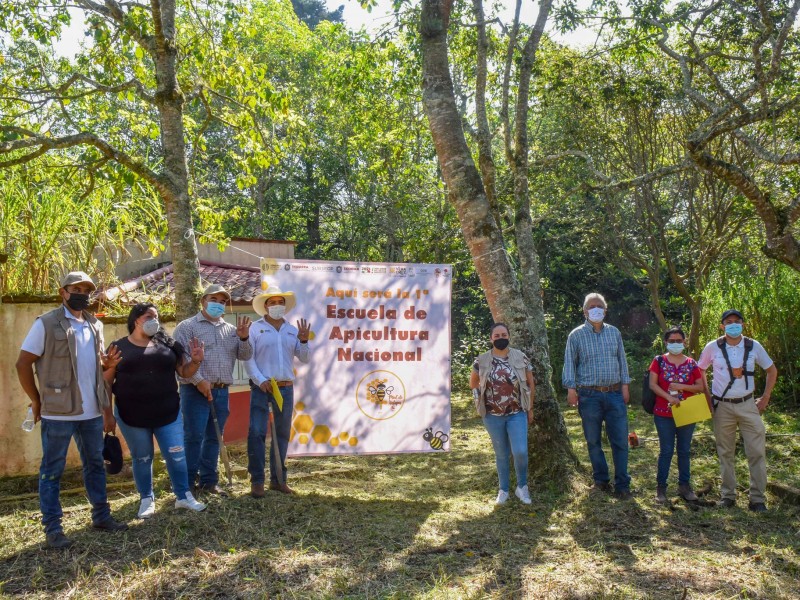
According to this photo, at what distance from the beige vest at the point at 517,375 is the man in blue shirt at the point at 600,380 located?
42 centimetres

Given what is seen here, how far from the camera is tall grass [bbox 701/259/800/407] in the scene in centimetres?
1284

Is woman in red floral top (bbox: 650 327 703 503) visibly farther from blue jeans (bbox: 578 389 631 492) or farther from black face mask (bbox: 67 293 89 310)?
black face mask (bbox: 67 293 89 310)

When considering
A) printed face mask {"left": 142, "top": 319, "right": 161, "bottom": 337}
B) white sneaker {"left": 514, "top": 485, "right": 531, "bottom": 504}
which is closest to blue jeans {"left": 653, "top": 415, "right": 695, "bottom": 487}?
white sneaker {"left": 514, "top": 485, "right": 531, "bottom": 504}

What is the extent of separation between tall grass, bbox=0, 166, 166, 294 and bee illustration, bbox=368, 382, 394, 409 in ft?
11.0

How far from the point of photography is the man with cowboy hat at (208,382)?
6.48 metres

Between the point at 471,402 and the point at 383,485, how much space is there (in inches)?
337

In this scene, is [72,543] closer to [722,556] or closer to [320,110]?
[722,556]

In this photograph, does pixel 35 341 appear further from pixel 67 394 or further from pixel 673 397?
pixel 673 397

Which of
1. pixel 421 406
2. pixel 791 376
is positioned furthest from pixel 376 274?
pixel 791 376

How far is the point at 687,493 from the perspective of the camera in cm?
698

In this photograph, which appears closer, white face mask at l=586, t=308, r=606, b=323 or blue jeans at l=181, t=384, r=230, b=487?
blue jeans at l=181, t=384, r=230, b=487

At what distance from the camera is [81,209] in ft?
29.5

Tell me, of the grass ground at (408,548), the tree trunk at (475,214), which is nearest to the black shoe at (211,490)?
the grass ground at (408,548)

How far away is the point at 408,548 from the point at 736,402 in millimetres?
3319
